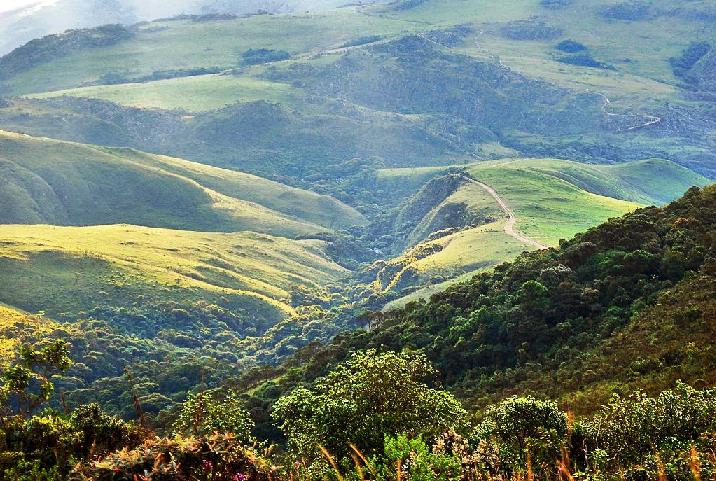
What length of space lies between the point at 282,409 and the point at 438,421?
9.71 meters

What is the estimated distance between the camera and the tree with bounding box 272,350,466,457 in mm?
41938

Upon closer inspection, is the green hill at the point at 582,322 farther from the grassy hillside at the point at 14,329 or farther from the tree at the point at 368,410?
the grassy hillside at the point at 14,329

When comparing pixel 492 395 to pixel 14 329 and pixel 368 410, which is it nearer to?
pixel 368 410

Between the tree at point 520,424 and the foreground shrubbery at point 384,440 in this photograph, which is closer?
the foreground shrubbery at point 384,440

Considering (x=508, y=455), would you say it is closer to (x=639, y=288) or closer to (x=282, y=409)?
(x=282, y=409)

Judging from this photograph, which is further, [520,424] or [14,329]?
[14,329]

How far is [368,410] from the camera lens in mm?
43875

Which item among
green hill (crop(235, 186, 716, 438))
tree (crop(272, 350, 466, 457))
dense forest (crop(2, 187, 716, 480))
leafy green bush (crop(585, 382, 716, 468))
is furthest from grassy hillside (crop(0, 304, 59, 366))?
leafy green bush (crop(585, 382, 716, 468))

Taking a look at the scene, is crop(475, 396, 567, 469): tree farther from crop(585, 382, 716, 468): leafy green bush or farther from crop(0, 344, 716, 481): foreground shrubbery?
crop(585, 382, 716, 468): leafy green bush

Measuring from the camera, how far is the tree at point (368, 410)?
41.9 metres

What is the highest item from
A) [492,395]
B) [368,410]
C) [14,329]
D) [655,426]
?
[655,426]

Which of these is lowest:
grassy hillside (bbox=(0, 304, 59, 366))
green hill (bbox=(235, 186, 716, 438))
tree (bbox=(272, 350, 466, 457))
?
grassy hillside (bbox=(0, 304, 59, 366))

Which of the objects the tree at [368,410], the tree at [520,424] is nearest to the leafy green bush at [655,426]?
the tree at [520,424]

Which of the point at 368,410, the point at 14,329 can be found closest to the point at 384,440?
the point at 368,410
